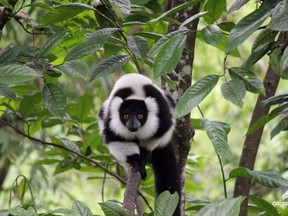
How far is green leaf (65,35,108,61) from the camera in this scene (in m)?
1.98

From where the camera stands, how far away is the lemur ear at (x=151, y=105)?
10.2ft

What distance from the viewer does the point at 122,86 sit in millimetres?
3230

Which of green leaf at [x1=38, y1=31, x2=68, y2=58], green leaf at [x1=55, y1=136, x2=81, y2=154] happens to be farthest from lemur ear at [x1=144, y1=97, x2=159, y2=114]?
green leaf at [x1=38, y1=31, x2=68, y2=58]

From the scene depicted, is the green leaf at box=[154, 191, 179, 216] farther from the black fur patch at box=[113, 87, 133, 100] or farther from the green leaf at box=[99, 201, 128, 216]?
the black fur patch at box=[113, 87, 133, 100]

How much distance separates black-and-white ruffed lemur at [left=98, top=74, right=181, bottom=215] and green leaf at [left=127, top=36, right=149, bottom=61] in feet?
2.94

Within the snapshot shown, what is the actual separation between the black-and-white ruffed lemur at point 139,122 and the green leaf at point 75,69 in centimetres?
97

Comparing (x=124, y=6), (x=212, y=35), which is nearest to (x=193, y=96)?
Result: (x=212, y=35)

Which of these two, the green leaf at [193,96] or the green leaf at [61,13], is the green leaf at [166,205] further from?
the green leaf at [61,13]

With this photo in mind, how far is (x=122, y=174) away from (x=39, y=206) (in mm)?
2118

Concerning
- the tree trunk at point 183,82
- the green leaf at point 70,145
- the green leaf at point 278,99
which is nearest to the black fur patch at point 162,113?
the tree trunk at point 183,82

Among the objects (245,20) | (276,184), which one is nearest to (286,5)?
(245,20)

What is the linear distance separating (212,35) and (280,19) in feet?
1.09

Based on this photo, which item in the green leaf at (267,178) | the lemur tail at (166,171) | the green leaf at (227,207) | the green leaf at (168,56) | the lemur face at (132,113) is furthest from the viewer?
the lemur face at (132,113)

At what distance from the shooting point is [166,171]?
2883 mm
